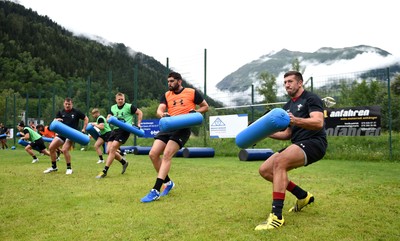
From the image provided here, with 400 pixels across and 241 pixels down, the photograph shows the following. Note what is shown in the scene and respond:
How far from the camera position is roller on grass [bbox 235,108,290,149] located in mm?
3965

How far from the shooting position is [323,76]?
15250 mm

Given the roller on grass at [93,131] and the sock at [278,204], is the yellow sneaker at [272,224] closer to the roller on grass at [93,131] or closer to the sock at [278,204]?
Answer: the sock at [278,204]

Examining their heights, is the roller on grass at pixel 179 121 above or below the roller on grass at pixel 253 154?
above

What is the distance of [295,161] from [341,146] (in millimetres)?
11259

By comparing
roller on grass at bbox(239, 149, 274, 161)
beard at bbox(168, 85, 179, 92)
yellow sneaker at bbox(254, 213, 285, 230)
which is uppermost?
beard at bbox(168, 85, 179, 92)

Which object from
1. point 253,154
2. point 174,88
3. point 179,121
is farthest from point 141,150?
point 179,121

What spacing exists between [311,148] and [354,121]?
32.3 ft

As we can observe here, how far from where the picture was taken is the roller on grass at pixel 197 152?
51.3 feet

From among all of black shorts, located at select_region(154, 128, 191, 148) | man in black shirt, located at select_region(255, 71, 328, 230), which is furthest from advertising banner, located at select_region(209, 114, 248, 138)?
man in black shirt, located at select_region(255, 71, 328, 230)

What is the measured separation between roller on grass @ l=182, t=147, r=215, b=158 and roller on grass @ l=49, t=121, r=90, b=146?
6.77 metres

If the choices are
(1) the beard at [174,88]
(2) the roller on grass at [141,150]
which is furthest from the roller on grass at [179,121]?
(2) the roller on grass at [141,150]

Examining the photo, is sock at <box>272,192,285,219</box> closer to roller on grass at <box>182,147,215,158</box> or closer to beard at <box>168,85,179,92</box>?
beard at <box>168,85,179,92</box>

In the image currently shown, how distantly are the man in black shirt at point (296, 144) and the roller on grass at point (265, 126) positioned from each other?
131 mm

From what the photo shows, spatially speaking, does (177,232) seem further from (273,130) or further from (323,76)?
(323,76)
